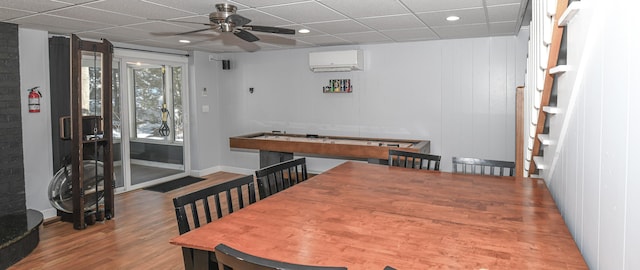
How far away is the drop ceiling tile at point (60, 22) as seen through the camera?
3869mm

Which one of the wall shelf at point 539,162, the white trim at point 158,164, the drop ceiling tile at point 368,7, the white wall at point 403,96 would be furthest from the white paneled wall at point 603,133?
the white trim at point 158,164

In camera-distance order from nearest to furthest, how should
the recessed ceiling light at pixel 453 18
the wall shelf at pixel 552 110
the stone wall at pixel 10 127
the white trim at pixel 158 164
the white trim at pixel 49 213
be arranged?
the wall shelf at pixel 552 110
the recessed ceiling light at pixel 453 18
the stone wall at pixel 10 127
the white trim at pixel 49 213
the white trim at pixel 158 164

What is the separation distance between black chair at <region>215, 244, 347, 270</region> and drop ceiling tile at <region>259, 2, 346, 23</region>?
249cm

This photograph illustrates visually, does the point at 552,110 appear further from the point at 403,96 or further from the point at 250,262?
the point at 403,96

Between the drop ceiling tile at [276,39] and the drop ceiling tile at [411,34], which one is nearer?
the drop ceiling tile at [411,34]

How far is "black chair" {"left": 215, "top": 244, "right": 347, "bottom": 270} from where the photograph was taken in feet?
4.01

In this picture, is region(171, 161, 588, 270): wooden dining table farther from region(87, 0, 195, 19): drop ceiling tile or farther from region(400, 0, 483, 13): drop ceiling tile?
region(87, 0, 195, 19): drop ceiling tile

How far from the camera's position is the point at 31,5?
335cm

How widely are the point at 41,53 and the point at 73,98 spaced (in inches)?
41.6

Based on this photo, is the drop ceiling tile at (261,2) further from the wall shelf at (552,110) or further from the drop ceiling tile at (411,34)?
the wall shelf at (552,110)

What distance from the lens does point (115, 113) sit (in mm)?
5676

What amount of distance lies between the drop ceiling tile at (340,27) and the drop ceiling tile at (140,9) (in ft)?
4.49

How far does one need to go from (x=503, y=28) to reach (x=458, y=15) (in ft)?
3.32

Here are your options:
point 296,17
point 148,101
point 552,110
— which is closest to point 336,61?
point 296,17
